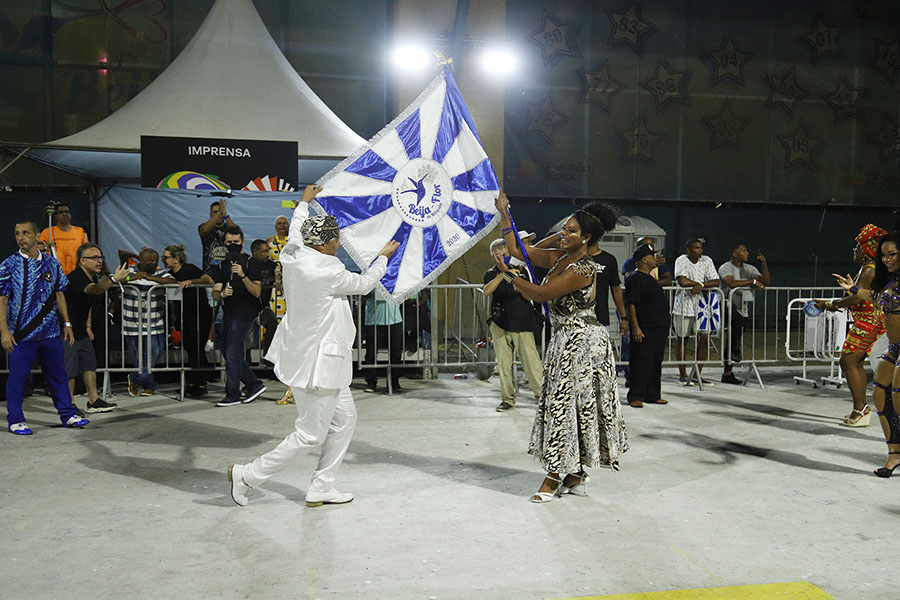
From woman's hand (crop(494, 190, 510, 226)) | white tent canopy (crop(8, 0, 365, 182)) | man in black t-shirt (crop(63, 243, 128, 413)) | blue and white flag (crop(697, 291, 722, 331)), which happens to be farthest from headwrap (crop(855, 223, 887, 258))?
man in black t-shirt (crop(63, 243, 128, 413))

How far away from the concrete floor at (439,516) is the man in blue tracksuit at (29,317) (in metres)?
0.47

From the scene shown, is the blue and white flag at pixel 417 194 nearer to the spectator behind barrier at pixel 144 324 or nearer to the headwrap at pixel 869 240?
the headwrap at pixel 869 240

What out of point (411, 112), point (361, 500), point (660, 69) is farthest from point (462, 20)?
point (361, 500)

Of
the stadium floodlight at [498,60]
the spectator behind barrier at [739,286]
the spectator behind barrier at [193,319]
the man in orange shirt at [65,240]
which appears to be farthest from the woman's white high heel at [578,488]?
the stadium floodlight at [498,60]

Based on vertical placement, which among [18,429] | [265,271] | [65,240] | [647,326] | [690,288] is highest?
[65,240]

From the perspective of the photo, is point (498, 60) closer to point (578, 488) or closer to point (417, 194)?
point (417, 194)

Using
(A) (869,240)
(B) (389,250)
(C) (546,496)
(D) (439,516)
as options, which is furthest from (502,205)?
(A) (869,240)

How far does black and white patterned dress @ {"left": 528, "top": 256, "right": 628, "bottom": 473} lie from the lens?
509cm

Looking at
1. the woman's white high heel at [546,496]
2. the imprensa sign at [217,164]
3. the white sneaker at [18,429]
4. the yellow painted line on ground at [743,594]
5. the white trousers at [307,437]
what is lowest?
the yellow painted line on ground at [743,594]

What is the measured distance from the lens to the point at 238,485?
4.98 m

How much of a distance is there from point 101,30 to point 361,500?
1214 cm

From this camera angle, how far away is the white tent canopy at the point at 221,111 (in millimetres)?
9453

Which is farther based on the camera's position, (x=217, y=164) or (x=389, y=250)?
(x=217, y=164)

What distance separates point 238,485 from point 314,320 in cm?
123
